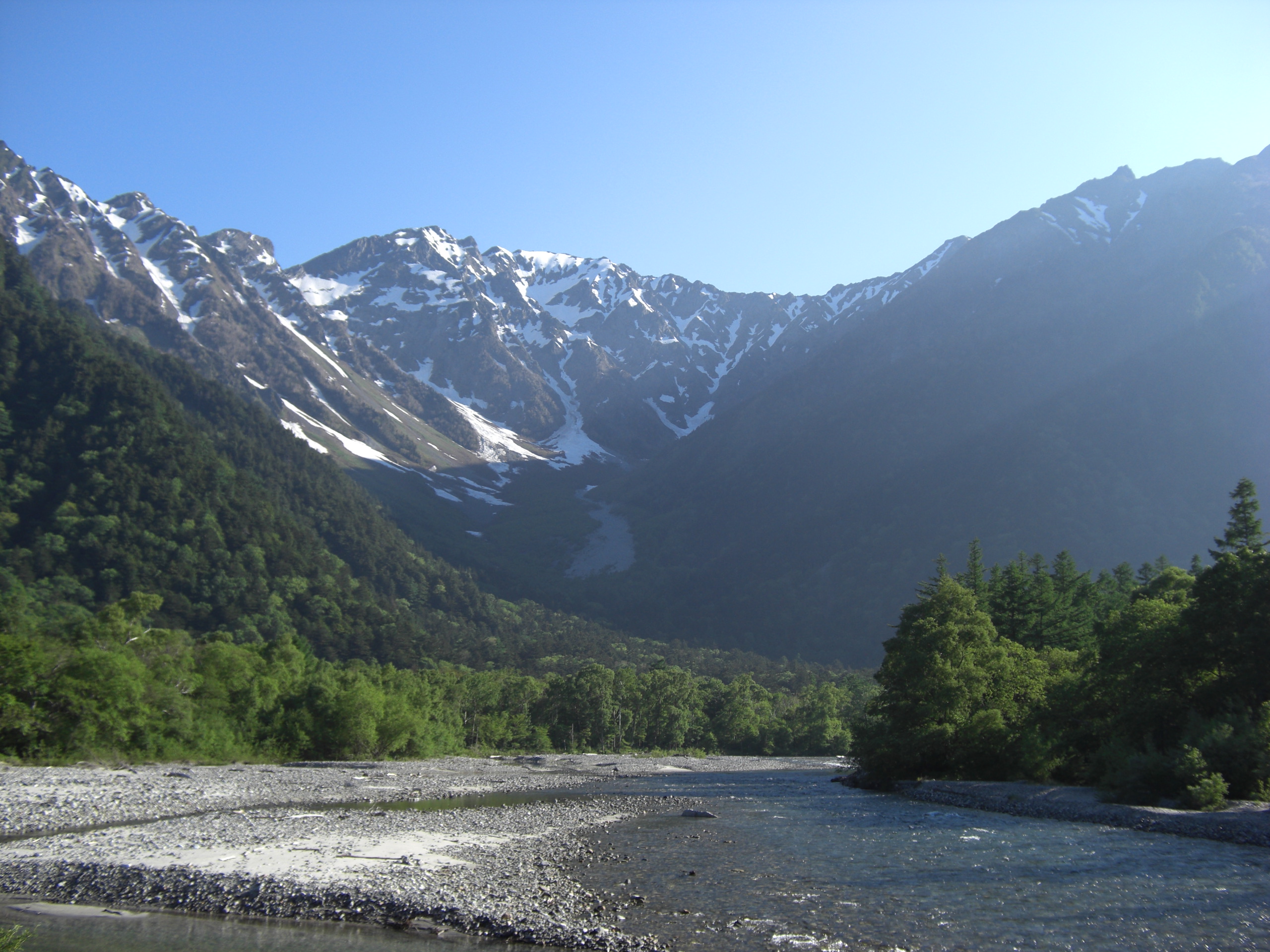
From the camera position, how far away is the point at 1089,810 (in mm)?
38031

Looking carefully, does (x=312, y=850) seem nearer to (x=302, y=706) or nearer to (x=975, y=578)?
(x=302, y=706)

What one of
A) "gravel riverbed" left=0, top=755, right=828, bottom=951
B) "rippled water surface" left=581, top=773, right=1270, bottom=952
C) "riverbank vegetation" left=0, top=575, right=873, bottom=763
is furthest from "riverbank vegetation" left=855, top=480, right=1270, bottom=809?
"riverbank vegetation" left=0, top=575, right=873, bottom=763

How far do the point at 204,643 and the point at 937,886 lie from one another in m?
82.7

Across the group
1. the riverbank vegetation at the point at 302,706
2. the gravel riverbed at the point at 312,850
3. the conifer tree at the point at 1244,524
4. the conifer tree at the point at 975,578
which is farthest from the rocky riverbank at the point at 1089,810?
the riverbank vegetation at the point at 302,706

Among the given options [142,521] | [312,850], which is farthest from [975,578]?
[142,521]

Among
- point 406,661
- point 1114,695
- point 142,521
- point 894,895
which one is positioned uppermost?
point 142,521

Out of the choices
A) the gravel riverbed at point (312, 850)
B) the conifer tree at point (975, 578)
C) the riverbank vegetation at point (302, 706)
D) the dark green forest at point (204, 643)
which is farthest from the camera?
A: the conifer tree at point (975, 578)

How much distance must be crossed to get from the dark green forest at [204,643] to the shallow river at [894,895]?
134 ft

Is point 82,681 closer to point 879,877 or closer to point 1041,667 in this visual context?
point 879,877

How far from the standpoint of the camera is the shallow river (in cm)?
1875

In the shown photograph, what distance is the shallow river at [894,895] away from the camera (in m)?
18.8

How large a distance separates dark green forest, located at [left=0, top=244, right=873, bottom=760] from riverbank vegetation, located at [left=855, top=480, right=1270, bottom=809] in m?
52.8

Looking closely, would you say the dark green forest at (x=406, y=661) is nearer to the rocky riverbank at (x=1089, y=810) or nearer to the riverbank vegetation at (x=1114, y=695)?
the riverbank vegetation at (x=1114, y=695)

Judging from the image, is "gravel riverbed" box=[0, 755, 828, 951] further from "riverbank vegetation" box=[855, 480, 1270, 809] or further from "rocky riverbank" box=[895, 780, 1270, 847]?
"riverbank vegetation" box=[855, 480, 1270, 809]
